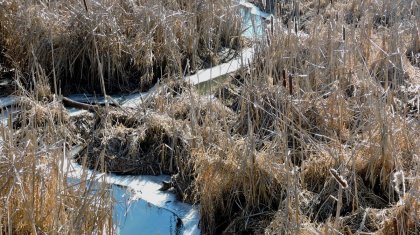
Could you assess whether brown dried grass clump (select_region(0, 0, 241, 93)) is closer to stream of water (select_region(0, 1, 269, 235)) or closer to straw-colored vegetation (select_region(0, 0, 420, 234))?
straw-colored vegetation (select_region(0, 0, 420, 234))

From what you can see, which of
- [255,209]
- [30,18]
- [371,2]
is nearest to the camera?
[255,209]

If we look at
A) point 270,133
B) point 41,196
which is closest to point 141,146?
point 270,133

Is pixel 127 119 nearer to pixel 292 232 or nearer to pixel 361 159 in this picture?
pixel 361 159

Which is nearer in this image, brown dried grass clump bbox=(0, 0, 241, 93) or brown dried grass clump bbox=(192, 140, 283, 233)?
brown dried grass clump bbox=(192, 140, 283, 233)

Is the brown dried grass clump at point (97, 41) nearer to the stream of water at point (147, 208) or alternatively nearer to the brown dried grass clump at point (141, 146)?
the brown dried grass clump at point (141, 146)

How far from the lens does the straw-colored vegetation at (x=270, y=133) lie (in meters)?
2.86

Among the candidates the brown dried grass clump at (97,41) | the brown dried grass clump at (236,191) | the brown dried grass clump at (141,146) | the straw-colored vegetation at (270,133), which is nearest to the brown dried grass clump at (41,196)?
the straw-colored vegetation at (270,133)

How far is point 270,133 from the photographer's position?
381 cm

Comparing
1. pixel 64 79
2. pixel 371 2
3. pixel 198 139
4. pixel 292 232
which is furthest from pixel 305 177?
pixel 371 2

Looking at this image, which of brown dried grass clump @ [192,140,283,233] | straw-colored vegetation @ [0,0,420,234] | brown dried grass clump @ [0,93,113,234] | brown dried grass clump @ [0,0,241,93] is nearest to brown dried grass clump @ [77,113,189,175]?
straw-colored vegetation @ [0,0,420,234]

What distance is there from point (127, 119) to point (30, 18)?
1.21 meters

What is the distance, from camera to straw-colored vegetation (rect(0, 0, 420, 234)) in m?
2.86

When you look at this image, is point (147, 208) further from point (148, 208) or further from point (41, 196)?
point (41, 196)

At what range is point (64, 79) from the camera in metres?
4.88
